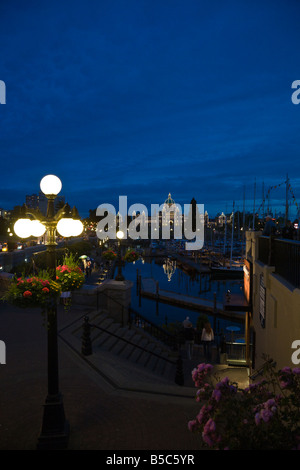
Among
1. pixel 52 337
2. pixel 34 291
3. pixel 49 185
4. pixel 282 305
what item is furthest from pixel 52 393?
pixel 282 305

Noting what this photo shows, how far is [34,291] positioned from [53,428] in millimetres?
2934

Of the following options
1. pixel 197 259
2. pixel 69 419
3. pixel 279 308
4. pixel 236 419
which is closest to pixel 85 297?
pixel 69 419

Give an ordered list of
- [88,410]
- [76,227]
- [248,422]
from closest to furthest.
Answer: [248,422] < [76,227] < [88,410]

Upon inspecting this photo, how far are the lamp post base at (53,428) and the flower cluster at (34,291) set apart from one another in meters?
2.13

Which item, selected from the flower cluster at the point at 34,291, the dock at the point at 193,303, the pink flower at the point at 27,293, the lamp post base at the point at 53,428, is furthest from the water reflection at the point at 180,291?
the pink flower at the point at 27,293

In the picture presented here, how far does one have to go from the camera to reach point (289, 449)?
3727 millimetres

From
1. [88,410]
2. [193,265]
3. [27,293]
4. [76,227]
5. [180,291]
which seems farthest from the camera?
[193,265]

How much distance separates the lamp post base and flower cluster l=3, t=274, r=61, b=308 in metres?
2.13

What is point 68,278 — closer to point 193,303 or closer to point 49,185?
point 49,185

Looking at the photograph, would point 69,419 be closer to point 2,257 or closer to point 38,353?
point 38,353

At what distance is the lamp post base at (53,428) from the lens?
6.05 metres

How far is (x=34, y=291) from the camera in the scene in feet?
19.5

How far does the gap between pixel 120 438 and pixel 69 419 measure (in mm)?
1443
